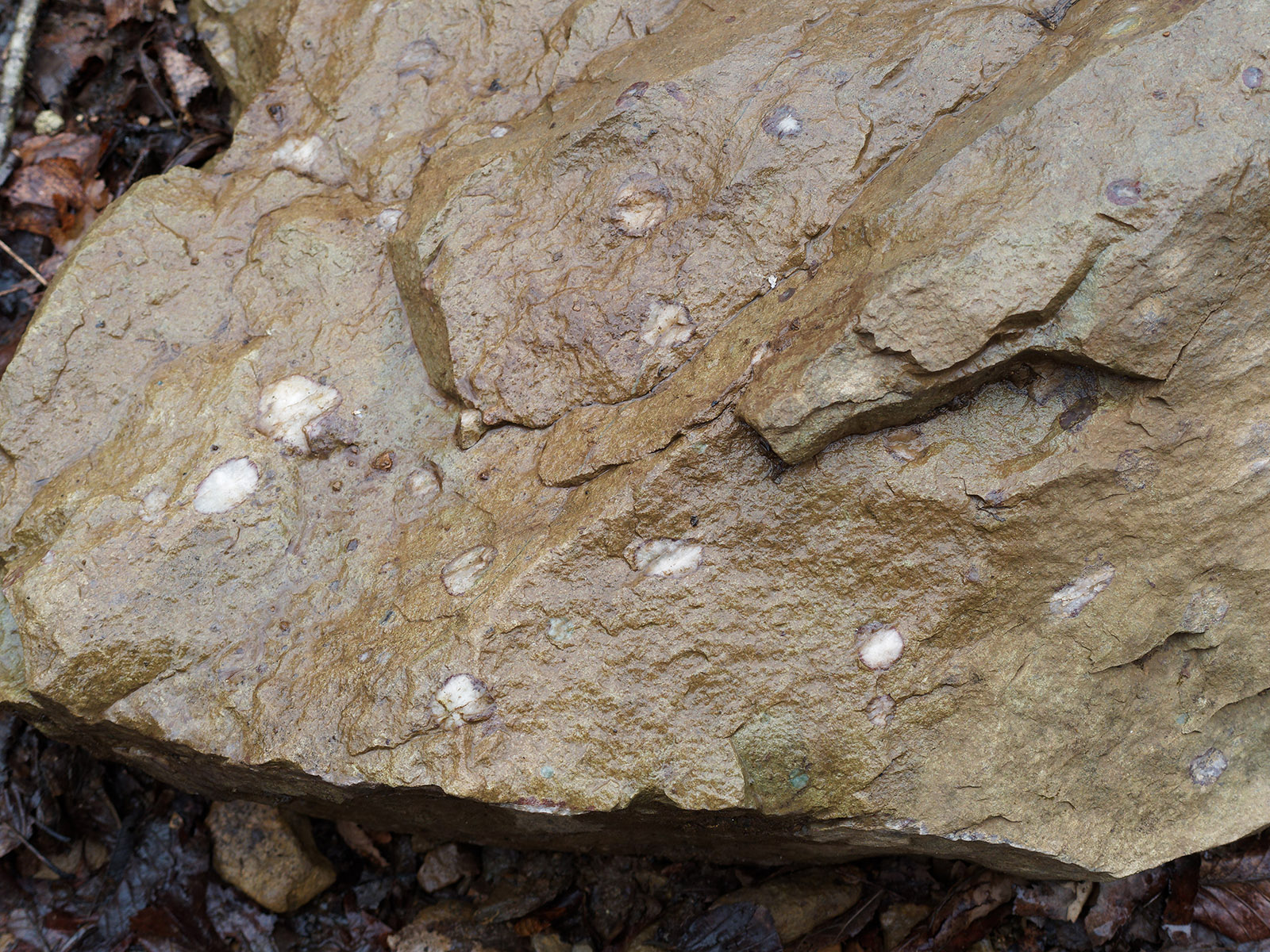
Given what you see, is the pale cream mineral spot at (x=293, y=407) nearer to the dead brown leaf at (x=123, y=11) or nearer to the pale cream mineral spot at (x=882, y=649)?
the pale cream mineral spot at (x=882, y=649)

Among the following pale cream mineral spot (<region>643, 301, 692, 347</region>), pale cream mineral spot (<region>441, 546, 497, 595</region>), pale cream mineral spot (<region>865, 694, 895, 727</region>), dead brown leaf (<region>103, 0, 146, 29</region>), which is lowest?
pale cream mineral spot (<region>865, 694, 895, 727</region>)

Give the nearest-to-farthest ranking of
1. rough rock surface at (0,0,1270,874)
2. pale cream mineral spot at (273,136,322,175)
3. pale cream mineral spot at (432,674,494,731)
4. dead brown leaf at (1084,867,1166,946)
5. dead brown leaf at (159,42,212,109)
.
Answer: rough rock surface at (0,0,1270,874) → pale cream mineral spot at (432,674,494,731) → pale cream mineral spot at (273,136,322,175) → dead brown leaf at (1084,867,1166,946) → dead brown leaf at (159,42,212,109)

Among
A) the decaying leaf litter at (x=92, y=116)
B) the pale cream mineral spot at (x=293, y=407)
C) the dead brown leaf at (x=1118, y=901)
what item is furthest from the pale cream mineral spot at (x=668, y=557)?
the decaying leaf litter at (x=92, y=116)

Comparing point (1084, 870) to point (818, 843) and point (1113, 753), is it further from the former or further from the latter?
point (818, 843)

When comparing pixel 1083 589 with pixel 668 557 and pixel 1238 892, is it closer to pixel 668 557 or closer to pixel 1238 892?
pixel 668 557

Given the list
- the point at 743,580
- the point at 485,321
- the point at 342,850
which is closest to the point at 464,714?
the point at 743,580

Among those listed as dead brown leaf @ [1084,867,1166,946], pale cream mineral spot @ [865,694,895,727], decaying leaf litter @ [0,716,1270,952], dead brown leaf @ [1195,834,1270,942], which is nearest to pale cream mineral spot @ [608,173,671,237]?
pale cream mineral spot @ [865,694,895,727]

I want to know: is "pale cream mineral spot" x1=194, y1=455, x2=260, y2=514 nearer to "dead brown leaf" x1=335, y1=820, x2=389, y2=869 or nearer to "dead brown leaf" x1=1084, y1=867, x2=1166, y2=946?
"dead brown leaf" x1=335, y1=820, x2=389, y2=869
